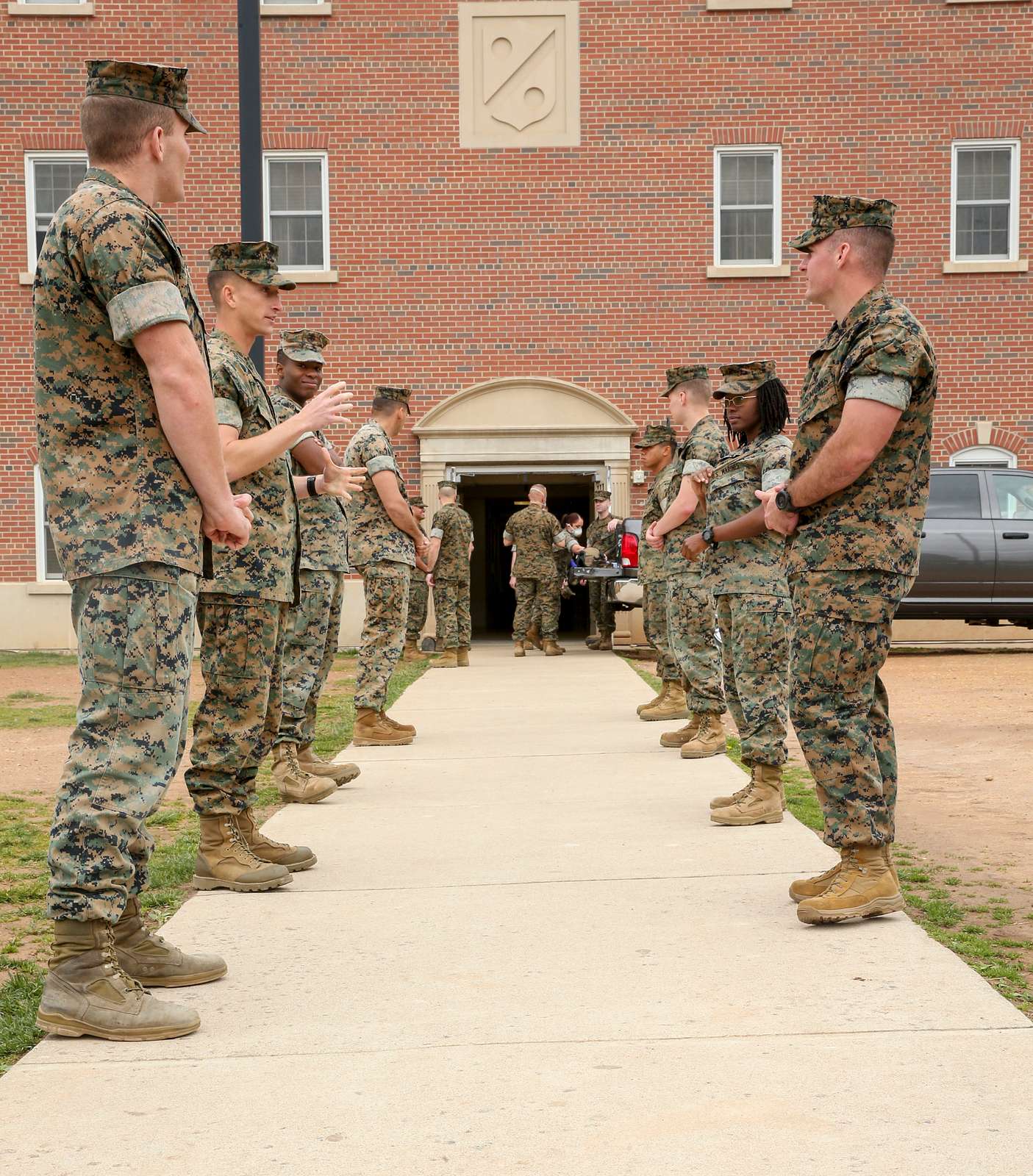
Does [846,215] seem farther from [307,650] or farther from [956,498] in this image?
[956,498]

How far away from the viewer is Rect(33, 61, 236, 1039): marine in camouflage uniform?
3.62m

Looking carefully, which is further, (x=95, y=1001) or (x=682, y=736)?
(x=682, y=736)

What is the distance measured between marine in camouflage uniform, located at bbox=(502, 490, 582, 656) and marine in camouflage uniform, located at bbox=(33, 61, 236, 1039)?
1438 cm

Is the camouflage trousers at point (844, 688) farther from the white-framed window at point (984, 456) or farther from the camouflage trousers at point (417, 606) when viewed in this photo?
the white-framed window at point (984, 456)

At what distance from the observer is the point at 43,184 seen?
65.0 feet

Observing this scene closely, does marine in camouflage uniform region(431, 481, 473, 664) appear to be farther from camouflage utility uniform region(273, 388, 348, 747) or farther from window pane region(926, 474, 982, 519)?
camouflage utility uniform region(273, 388, 348, 747)

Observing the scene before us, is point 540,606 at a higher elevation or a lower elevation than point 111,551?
lower

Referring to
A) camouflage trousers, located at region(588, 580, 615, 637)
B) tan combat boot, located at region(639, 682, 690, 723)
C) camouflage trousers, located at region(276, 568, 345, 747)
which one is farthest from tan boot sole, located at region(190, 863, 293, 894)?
camouflage trousers, located at region(588, 580, 615, 637)

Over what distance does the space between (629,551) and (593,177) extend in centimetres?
546

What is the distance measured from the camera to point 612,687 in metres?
13.5

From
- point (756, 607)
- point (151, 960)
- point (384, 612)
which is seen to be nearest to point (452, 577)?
point (384, 612)

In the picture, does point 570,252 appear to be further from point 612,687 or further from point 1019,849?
point 1019,849

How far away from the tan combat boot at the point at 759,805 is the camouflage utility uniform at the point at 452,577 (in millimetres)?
Answer: 10128

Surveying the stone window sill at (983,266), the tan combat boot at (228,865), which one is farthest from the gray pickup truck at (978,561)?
the tan combat boot at (228,865)
